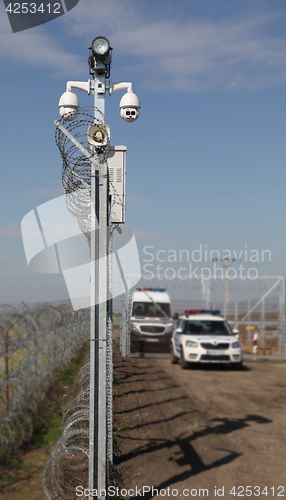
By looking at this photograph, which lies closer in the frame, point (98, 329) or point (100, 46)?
point (98, 329)

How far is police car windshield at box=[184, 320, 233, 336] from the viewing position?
1388 cm

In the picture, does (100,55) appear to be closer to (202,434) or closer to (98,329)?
(98,329)

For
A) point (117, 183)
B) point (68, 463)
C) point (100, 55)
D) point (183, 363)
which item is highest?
point (100, 55)

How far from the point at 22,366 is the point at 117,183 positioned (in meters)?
3.18

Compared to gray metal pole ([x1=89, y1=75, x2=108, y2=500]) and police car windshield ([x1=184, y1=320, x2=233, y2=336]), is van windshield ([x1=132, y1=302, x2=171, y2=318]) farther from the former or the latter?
gray metal pole ([x1=89, y1=75, x2=108, y2=500])

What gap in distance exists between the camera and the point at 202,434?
7148 millimetres

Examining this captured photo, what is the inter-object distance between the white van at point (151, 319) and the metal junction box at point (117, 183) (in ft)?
35.2

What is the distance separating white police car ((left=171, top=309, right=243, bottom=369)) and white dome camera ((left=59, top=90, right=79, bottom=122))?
9.29 meters

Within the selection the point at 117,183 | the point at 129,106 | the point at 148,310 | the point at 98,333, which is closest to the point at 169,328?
the point at 148,310

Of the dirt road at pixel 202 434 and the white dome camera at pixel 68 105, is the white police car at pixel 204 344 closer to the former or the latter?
the dirt road at pixel 202 434

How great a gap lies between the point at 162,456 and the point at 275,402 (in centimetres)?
459

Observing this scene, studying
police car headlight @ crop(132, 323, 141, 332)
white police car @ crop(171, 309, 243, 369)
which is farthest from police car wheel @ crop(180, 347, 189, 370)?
police car headlight @ crop(132, 323, 141, 332)

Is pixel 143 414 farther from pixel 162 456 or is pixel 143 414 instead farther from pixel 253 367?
pixel 253 367

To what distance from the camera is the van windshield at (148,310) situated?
56.0ft
